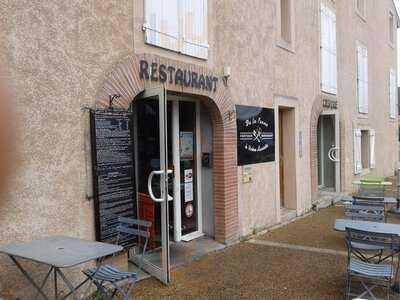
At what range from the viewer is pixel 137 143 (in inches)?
245

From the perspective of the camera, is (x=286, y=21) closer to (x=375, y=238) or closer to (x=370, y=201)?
(x=370, y=201)

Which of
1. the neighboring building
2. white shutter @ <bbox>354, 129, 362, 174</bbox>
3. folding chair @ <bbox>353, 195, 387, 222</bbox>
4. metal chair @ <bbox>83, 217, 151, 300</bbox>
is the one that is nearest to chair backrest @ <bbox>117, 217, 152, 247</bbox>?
metal chair @ <bbox>83, 217, 151, 300</bbox>

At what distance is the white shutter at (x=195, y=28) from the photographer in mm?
6051

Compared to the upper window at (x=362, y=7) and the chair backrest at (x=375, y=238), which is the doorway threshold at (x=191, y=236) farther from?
the upper window at (x=362, y=7)

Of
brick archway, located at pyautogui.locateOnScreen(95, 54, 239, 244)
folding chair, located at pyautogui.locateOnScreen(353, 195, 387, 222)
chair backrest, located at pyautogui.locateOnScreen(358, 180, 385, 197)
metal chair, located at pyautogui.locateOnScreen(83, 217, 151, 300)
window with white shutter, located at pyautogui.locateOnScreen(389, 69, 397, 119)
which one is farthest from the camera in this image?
window with white shutter, located at pyautogui.locateOnScreen(389, 69, 397, 119)

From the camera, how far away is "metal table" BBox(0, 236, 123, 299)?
3125mm

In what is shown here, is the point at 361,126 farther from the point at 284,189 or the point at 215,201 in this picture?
the point at 215,201

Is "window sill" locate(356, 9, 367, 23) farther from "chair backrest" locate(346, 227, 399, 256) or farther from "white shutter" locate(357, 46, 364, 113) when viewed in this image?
"chair backrest" locate(346, 227, 399, 256)

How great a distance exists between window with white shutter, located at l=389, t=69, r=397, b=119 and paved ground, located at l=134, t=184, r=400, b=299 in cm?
1363

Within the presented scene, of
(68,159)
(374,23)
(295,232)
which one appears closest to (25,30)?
(68,159)

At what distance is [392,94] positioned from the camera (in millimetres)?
19531

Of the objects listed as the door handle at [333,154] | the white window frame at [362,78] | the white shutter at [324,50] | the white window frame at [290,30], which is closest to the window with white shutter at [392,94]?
the white window frame at [362,78]

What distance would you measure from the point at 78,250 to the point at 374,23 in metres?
16.5

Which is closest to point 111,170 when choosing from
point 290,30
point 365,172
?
point 290,30
